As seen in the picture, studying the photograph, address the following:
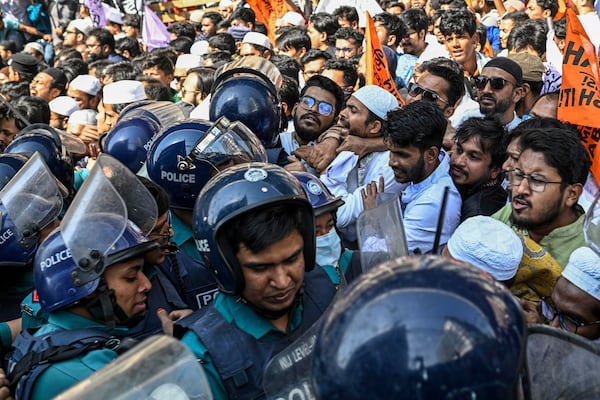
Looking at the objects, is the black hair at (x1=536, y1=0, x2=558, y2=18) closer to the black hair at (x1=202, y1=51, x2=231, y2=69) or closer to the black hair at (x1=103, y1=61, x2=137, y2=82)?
the black hair at (x1=202, y1=51, x2=231, y2=69)

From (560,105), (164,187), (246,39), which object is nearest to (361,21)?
(246,39)

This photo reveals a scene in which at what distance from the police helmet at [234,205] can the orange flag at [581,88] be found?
2.76 metres

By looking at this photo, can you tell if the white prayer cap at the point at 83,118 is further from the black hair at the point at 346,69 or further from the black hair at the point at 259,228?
the black hair at the point at 259,228

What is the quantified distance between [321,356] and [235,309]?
3.58ft

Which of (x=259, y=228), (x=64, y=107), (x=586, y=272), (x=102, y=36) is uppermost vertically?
(x=259, y=228)

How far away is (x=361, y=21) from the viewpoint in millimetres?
Answer: 11219

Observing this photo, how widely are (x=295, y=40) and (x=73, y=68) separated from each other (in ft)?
11.9

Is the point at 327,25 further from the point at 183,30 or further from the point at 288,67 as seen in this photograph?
the point at 183,30

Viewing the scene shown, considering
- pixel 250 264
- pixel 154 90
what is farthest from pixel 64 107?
pixel 250 264

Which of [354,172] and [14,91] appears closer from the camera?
[354,172]

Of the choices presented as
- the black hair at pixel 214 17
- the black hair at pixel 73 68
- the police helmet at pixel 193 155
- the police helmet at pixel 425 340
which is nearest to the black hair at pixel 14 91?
the black hair at pixel 73 68

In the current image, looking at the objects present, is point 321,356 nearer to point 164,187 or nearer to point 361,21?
point 164,187

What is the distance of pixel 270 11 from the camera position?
1221 cm

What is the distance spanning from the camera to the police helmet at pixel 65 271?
288 centimetres
